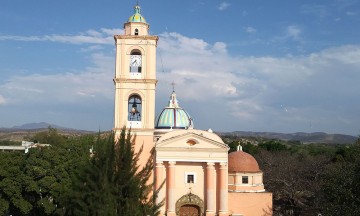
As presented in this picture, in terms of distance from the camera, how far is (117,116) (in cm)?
2847

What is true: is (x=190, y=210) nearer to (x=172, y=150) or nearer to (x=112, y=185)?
(x=172, y=150)

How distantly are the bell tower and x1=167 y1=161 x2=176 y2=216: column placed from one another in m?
1.78

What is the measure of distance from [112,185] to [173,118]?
63.1 ft

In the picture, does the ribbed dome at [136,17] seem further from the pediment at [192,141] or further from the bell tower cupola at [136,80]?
the pediment at [192,141]

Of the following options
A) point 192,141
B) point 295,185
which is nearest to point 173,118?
point 192,141

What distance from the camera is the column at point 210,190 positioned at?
27.8 m

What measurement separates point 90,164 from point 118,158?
3.57 feet

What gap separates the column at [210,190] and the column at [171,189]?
7.12 ft

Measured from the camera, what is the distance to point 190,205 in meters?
28.4

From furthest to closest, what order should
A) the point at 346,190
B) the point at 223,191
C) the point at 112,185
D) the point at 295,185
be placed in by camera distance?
the point at 295,185 < the point at 223,191 < the point at 346,190 < the point at 112,185

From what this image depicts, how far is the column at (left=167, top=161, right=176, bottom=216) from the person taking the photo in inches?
1088

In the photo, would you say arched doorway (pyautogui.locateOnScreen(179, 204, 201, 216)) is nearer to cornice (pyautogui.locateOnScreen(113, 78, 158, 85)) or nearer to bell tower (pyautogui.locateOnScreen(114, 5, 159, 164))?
bell tower (pyautogui.locateOnScreen(114, 5, 159, 164))

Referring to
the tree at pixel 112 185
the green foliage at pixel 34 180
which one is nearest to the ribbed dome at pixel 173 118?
the green foliage at pixel 34 180

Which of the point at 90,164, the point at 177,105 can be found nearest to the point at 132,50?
the point at 177,105
